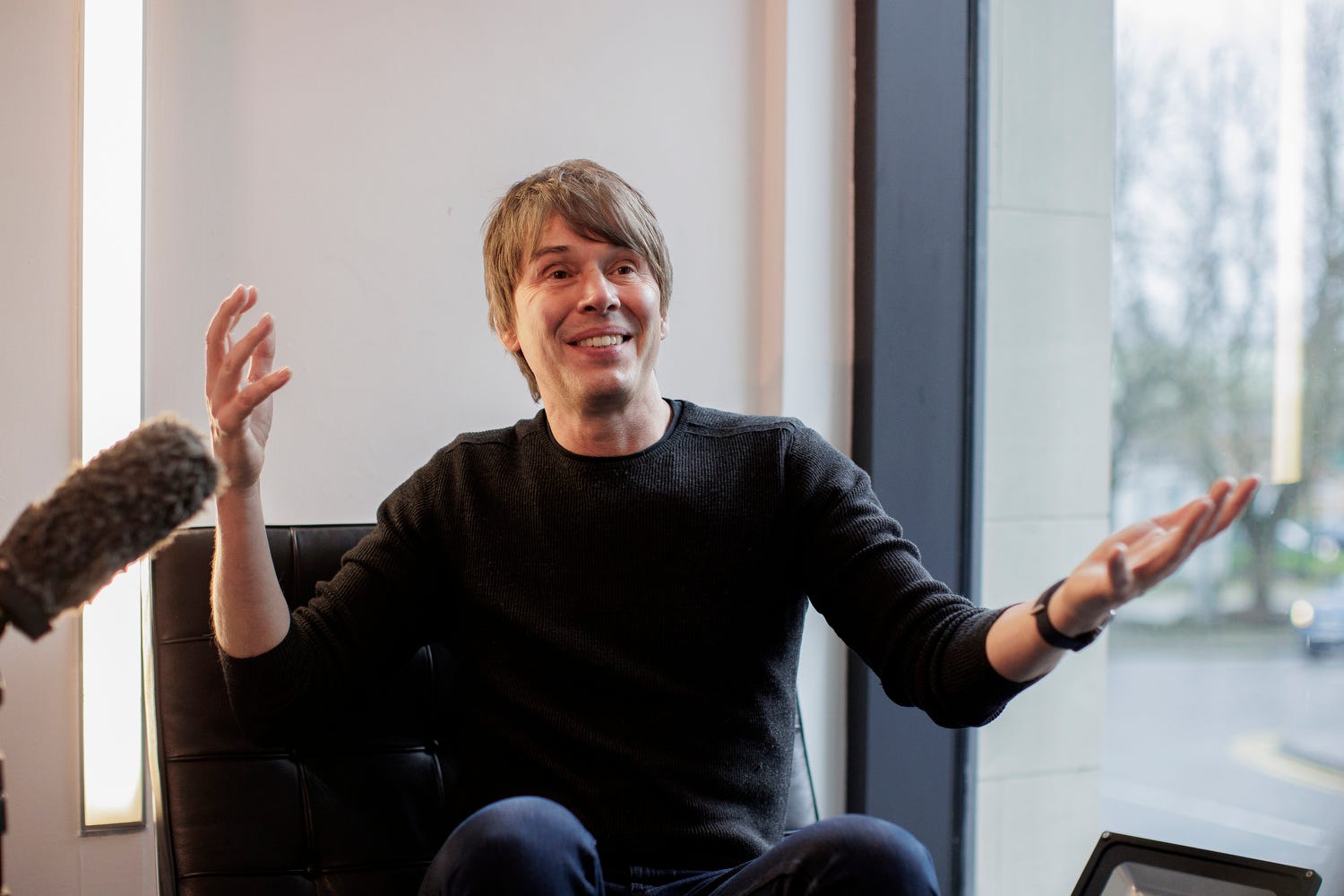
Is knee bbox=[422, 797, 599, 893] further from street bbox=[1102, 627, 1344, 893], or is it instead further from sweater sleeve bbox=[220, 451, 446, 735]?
street bbox=[1102, 627, 1344, 893]

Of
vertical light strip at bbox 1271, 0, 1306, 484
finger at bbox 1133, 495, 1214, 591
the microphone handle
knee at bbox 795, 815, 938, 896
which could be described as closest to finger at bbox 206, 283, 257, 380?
the microphone handle

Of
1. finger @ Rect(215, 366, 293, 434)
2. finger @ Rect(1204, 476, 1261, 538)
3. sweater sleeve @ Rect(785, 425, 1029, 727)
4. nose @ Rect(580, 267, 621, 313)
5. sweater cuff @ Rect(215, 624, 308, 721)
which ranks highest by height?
nose @ Rect(580, 267, 621, 313)

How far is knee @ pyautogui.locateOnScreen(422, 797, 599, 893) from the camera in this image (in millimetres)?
963

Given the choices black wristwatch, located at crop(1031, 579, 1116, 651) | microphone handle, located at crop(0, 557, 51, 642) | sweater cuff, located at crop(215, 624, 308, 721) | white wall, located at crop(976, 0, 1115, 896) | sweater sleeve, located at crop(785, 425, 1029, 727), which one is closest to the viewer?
microphone handle, located at crop(0, 557, 51, 642)

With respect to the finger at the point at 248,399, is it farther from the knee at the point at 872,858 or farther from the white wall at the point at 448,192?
the knee at the point at 872,858

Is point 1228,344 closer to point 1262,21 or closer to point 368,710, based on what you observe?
point 1262,21

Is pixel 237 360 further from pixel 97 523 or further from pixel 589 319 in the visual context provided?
pixel 97 523

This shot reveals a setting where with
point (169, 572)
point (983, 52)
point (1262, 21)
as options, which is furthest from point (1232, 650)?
point (169, 572)

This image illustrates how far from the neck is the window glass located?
795 millimetres

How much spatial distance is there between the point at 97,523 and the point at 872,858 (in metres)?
0.68

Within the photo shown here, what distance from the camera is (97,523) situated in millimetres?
560

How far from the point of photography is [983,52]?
191cm

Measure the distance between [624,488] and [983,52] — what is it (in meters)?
1.07

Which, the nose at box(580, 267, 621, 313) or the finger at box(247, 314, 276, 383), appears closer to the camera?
the finger at box(247, 314, 276, 383)
